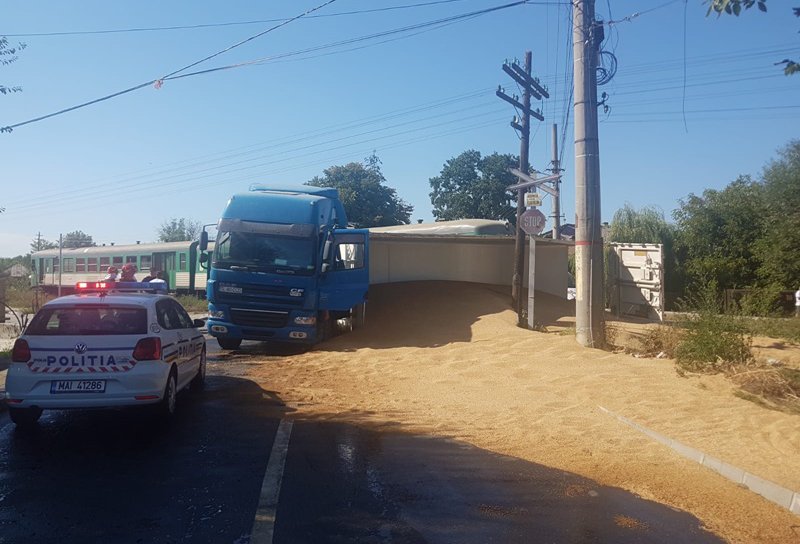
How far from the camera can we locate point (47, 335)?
7.62 metres

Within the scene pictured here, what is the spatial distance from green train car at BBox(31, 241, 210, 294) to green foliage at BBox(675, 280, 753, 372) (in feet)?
76.2

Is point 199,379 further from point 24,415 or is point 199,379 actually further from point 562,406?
point 562,406

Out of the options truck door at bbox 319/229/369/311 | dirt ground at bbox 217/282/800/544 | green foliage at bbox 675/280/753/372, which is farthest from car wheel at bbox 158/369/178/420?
green foliage at bbox 675/280/753/372

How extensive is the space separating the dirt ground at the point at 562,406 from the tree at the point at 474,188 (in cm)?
3495

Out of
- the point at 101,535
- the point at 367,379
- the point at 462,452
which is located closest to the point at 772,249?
the point at 367,379

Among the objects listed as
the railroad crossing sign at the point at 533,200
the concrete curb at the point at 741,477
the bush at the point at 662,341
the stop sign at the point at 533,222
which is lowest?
the concrete curb at the point at 741,477

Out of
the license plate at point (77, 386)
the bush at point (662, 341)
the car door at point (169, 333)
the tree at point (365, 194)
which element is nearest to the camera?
the license plate at point (77, 386)

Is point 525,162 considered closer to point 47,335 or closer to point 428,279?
point 428,279

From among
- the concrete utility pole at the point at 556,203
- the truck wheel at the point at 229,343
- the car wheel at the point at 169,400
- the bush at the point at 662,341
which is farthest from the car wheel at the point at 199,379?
the concrete utility pole at the point at 556,203

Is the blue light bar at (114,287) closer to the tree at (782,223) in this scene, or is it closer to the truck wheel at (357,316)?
the truck wheel at (357,316)

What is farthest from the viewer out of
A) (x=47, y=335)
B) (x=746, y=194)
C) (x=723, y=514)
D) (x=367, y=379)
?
(x=746, y=194)

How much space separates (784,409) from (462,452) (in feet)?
13.8

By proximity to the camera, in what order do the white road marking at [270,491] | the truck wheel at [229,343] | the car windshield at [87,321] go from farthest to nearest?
the truck wheel at [229,343], the car windshield at [87,321], the white road marking at [270,491]

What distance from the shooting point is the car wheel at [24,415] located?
772cm
